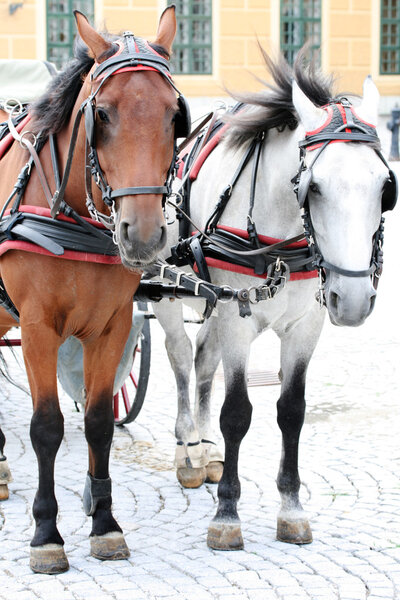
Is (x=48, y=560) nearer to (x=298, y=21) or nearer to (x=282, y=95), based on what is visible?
(x=282, y=95)

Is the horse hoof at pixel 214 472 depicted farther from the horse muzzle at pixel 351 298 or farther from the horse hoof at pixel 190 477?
the horse muzzle at pixel 351 298

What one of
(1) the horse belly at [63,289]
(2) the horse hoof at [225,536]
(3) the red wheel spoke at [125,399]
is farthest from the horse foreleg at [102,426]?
(3) the red wheel spoke at [125,399]

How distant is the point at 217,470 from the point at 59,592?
5.73 feet

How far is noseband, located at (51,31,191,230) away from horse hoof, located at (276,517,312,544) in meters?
1.66

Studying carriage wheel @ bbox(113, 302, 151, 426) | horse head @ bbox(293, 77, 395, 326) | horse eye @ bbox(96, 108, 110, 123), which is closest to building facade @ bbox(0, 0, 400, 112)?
carriage wheel @ bbox(113, 302, 151, 426)

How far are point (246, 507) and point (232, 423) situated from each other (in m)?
0.72

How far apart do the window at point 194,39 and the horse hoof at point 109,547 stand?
17.2 meters

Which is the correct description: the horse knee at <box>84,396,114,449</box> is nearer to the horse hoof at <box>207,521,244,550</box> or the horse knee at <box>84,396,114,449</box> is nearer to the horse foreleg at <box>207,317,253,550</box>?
the horse foreleg at <box>207,317,253,550</box>

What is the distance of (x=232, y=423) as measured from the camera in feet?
13.9

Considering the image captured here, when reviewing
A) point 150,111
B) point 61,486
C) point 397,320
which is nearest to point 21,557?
point 61,486

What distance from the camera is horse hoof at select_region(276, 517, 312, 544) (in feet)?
13.8

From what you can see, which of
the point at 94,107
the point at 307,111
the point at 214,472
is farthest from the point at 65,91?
the point at 214,472

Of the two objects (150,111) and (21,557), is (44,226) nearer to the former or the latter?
(150,111)

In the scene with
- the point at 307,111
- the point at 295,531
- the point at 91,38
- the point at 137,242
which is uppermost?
the point at 91,38
